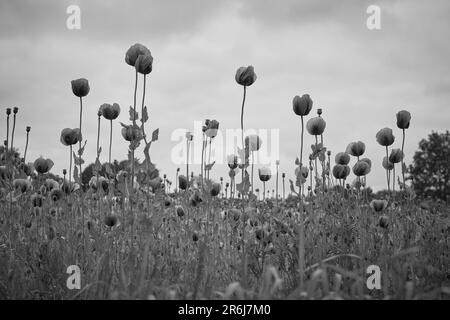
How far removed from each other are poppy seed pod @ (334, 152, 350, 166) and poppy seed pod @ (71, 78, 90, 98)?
11.9ft

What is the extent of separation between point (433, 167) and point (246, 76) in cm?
4002

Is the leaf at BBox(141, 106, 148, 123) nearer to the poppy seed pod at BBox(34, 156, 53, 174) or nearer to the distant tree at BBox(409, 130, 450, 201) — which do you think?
the poppy seed pod at BBox(34, 156, 53, 174)

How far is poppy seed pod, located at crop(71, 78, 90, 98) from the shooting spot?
12.2ft

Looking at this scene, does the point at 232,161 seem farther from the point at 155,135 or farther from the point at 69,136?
the point at 155,135

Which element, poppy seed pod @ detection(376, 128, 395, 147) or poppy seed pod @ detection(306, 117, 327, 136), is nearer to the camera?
poppy seed pod @ detection(306, 117, 327, 136)

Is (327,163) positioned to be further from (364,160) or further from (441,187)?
(441,187)

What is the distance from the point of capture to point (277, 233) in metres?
3.94

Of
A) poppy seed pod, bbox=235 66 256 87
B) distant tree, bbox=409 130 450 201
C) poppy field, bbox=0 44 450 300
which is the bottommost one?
poppy field, bbox=0 44 450 300

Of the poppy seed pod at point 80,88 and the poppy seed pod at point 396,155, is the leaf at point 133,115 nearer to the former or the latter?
the poppy seed pod at point 80,88

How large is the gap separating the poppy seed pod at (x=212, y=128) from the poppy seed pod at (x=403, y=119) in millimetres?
2011

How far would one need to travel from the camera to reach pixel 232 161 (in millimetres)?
5176

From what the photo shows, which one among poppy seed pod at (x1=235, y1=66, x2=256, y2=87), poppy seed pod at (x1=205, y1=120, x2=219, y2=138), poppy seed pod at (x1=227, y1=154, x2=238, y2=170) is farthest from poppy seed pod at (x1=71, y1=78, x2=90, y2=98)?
poppy seed pod at (x1=227, y1=154, x2=238, y2=170)

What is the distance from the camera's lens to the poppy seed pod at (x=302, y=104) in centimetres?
340
